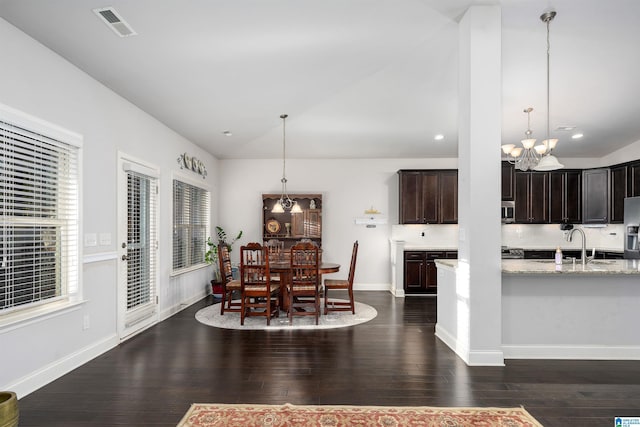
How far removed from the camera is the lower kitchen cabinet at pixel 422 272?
21.3 feet

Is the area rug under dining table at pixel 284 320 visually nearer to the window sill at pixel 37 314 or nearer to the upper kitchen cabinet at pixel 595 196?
the window sill at pixel 37 314

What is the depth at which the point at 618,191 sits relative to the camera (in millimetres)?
6215

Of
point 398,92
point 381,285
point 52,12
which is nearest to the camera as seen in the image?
point 52,12

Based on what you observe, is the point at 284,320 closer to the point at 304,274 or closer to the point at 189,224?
the point at 304,274

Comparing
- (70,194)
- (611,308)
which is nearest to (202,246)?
(70,194)

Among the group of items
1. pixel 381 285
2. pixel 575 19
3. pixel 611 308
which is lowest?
pixel 381 285

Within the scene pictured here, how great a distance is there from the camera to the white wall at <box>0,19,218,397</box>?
2598mm

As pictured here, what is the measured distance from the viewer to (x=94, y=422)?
2236 millimetres

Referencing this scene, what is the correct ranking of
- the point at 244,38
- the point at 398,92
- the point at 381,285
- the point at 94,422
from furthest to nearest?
the point at 381,285
the point at 398,92
the point at 244,38
the point at 94,422

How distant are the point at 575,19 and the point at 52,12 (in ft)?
13.5

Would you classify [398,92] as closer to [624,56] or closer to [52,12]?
[624,56]

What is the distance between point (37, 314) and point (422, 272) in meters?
5.57

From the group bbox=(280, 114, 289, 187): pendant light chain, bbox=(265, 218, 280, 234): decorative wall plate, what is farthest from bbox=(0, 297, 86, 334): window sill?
bbox=(265, 218, 280, 234): decorative wall plate

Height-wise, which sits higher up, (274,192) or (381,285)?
(274,192)
